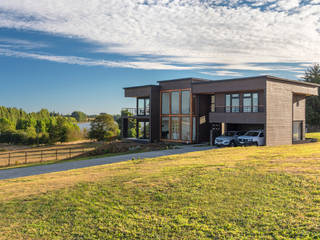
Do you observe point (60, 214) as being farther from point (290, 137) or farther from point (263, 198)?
point (290, 137)

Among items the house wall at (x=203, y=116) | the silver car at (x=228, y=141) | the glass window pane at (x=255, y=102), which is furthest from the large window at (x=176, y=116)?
the glass window pane at (x=255, y=102)

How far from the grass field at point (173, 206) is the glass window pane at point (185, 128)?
18590 mm

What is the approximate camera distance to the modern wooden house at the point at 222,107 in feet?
80.8

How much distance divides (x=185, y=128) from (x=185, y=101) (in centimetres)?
283

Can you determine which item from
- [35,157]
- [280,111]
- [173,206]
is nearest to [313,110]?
[280,111]

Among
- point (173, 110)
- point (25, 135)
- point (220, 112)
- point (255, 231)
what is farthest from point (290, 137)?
point (25, 135)

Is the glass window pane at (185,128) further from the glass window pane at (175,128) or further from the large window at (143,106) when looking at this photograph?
the large window at (143,106)

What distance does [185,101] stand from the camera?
30141mm

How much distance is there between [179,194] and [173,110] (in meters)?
22.9

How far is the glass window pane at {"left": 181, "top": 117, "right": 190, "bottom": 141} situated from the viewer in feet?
98.5

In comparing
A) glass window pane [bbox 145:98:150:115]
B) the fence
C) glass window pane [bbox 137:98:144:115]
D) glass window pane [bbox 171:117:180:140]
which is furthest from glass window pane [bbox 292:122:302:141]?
the fence

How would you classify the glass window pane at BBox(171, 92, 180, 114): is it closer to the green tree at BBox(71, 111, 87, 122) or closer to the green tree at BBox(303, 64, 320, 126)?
the green tree at BBox(303, 64, 320, 126)

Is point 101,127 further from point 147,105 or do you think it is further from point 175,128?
point 175,128

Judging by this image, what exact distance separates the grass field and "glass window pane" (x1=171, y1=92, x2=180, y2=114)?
19.8 meters
